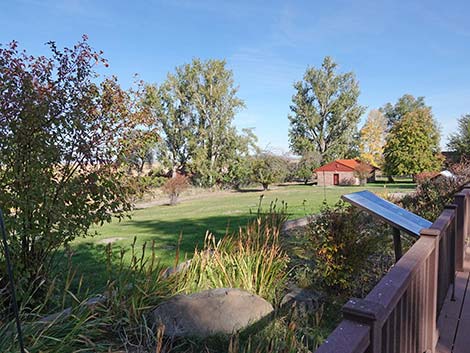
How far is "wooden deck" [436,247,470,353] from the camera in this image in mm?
2779

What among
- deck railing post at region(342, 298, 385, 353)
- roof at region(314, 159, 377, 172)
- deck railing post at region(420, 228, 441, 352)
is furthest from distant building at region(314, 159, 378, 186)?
deck railing post at region(342, 298, 385, 353)

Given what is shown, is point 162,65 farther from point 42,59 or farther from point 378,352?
point 378,352

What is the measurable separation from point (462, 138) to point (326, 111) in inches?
728

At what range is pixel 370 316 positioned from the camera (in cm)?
120

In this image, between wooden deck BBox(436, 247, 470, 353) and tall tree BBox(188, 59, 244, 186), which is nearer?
wooden deck BBox(436, 247, 470, 353)

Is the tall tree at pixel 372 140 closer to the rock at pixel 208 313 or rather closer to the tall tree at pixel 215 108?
the tall tree at pixel 215 108

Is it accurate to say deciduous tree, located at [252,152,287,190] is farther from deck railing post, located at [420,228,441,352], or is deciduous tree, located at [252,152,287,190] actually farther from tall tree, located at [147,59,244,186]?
deck railing post, located at [420,228,441,352]

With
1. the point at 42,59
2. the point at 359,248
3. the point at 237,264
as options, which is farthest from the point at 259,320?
the point at 42,59

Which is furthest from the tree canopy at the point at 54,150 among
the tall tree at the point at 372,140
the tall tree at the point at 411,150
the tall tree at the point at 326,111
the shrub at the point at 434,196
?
the tall tree at the point at 372,140

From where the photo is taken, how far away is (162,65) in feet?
131

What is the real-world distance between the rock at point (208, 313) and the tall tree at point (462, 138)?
110 feet

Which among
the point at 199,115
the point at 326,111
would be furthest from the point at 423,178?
the point at 326,111

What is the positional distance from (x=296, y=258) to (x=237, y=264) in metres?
1.68

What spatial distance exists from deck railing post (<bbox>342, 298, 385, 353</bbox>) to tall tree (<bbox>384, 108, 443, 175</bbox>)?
3906 centimetres
